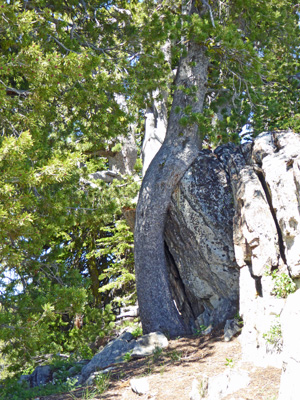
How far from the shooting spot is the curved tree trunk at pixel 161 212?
24.5 feet

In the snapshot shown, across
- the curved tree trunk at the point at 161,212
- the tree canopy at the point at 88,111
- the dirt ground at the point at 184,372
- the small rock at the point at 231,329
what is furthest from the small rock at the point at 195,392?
the curved tree trunk at the point at 161,212

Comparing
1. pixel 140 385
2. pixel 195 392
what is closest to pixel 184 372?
pixel 140 385

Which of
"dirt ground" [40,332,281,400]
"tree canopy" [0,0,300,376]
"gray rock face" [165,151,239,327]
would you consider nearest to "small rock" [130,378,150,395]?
"dirt ground" [40,332,281,400]

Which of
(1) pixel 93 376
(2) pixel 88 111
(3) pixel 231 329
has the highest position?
(2) pixel 88 111

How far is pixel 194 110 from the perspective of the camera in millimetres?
8477

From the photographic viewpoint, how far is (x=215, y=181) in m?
7.69

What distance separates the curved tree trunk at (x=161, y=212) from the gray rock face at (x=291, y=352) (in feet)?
11.8

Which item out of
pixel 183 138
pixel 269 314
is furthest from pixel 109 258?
pixel 269 314

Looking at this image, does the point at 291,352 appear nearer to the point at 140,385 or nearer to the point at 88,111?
the point at 140,385

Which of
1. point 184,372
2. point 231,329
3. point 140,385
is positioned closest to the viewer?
point 140,385

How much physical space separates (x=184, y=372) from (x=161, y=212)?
10.2ft

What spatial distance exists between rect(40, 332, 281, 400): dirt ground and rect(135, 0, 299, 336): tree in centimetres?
104

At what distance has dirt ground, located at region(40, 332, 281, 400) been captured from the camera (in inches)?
176

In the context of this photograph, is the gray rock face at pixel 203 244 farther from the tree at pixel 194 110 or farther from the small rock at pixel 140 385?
the small rock at pixel 140 385
